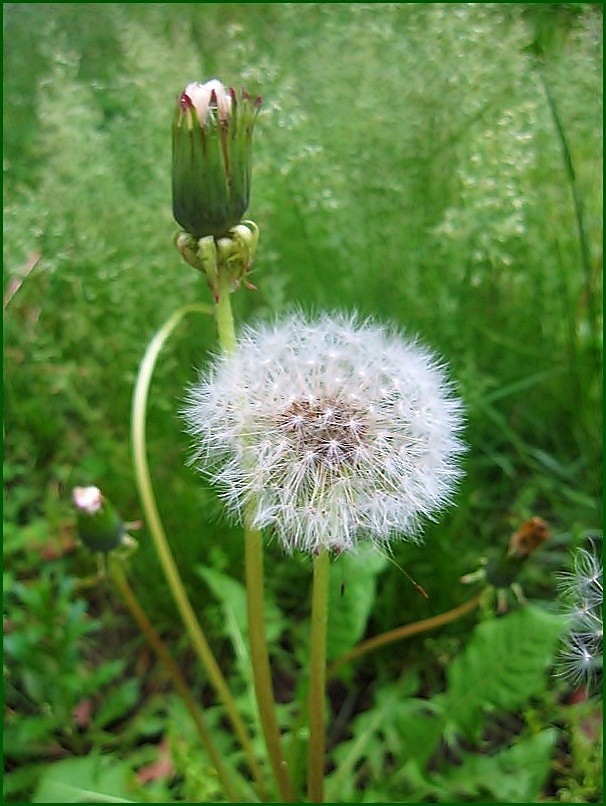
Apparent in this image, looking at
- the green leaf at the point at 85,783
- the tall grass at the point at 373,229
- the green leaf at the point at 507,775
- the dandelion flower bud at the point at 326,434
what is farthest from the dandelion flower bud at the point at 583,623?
the green leaf at the point at 85,783

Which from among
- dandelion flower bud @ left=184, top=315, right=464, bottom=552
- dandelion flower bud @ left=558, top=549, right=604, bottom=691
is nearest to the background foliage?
dandelion flower bud @ left=558, top=549, right=604, bottom=691

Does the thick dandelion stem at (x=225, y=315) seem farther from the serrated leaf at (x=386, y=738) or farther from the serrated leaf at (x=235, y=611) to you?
the serrated leaf at (x=386, y=738)

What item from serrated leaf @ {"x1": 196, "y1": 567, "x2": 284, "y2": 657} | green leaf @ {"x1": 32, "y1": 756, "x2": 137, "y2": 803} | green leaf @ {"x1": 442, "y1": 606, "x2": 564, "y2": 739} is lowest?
green leaf @ {"x1": 32, "y1": 756, "x2": 137, "y2": 803}

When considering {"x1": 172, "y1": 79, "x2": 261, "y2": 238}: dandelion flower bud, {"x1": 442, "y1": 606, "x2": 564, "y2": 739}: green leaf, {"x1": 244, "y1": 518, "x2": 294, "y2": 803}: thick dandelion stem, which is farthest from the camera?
{"x1": 442, "y1": 606, "x2": 564, "y2": 739}: green leaf

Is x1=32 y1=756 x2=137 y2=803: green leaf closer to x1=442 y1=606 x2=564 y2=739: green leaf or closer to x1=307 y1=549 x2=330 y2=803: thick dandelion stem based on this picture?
x1=307 y1=549 x2=330 y2=803: thick dandelion stem

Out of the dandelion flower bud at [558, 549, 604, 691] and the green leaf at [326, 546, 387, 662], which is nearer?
the dandelion flower bud at [558, 549, 604, 691]

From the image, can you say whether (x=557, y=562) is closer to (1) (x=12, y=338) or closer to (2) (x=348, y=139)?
(2) (x=348, y=139)

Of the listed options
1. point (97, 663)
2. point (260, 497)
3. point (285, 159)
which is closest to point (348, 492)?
point (260, 497)
